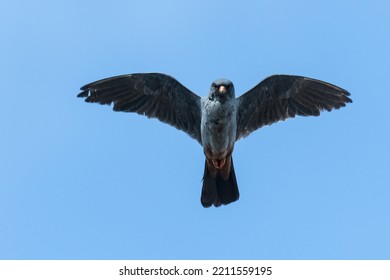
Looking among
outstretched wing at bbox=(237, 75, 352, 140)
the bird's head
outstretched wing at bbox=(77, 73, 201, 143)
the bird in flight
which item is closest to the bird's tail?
the bird in flight

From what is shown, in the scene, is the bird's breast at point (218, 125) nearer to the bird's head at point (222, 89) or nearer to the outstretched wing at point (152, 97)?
the bird's head at point (222, 89)

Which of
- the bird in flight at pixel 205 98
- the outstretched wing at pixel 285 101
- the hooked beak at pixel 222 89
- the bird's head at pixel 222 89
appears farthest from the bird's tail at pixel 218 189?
the hooked beak at pixel 222 89

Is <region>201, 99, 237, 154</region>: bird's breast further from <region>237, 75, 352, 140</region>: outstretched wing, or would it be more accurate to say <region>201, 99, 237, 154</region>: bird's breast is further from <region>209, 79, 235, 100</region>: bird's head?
<region>237, 75, 352, 140</region>: outstretched wing

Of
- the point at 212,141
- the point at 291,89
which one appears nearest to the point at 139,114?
the point at 212,141

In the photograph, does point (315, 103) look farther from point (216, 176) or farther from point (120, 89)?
point (120, 89)

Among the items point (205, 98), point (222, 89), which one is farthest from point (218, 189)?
point (222, 89)
